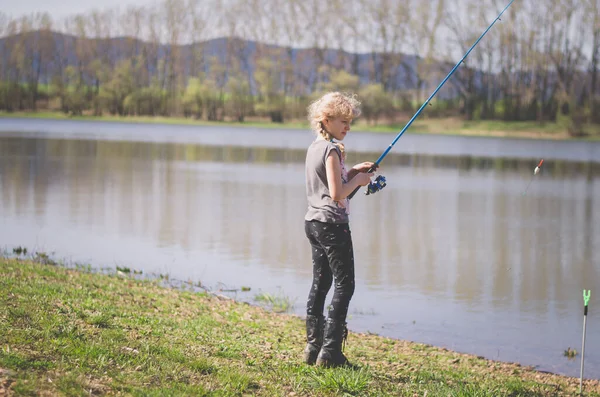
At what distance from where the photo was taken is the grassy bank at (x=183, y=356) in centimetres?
451

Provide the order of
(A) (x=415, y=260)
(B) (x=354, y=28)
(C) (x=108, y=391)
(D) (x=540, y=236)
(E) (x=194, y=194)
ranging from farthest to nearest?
(B) (x=354, y=28), (E) (x=194, y=194), (D) (x=540, y=236), (A) (x=415, y=260), (C) (x=108, y=391)

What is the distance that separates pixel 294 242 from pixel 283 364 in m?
8.71

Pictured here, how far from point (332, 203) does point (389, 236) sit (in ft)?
33.5

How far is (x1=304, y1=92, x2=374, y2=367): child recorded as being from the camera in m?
5.26

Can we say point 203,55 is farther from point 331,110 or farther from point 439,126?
point 331,110

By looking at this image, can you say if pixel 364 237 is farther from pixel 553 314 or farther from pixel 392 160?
pixel 392 160

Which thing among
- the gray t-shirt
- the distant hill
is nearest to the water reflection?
the gray t-shirt

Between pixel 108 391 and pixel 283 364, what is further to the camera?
pixel 283 364

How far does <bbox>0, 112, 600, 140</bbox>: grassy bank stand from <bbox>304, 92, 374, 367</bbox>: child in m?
72.8

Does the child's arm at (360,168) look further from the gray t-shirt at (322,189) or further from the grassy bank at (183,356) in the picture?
the grassy bank at (183,356)

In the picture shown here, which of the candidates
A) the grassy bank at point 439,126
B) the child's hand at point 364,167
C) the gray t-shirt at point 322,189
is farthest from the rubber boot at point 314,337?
the grassy bank at point 439,126

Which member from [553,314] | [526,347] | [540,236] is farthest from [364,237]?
[526,347]

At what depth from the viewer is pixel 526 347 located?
8414 mm

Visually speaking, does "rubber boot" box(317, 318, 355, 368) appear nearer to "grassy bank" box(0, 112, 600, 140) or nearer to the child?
the child
